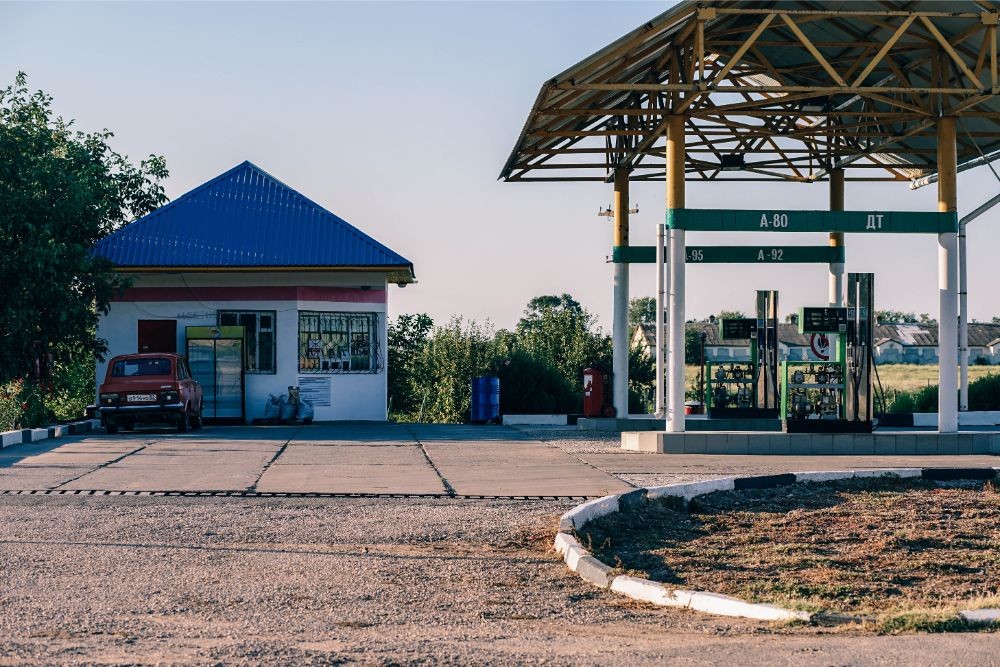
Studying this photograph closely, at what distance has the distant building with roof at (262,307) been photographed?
28766mm

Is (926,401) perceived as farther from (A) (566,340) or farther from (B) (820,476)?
(B) (820,476)

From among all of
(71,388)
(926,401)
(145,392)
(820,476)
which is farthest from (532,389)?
(820,476)

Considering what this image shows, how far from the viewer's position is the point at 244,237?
98.2 ft

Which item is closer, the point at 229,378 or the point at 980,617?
the point at 980,617

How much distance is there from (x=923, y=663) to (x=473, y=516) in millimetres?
6426

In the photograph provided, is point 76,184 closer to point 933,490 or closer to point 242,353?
point 242,353

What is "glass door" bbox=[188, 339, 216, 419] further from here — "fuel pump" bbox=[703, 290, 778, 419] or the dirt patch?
the dirt patch

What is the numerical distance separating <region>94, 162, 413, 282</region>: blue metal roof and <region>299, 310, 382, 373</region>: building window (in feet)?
4.97

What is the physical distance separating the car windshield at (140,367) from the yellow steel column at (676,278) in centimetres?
1098

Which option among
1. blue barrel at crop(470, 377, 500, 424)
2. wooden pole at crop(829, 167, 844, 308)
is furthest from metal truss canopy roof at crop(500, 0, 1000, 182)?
blue barrel at crop(470, 377, 500, 424)

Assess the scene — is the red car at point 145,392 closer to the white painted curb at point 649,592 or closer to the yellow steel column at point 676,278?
the yellow steel column at point 676,278

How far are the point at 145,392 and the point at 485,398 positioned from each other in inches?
348

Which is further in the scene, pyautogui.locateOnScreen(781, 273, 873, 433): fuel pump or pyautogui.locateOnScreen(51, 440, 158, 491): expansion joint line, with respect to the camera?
pyautogui.locateOnScreen(781, 273, 873, 433): fuel pump

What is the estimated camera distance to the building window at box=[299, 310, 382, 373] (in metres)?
29.6
